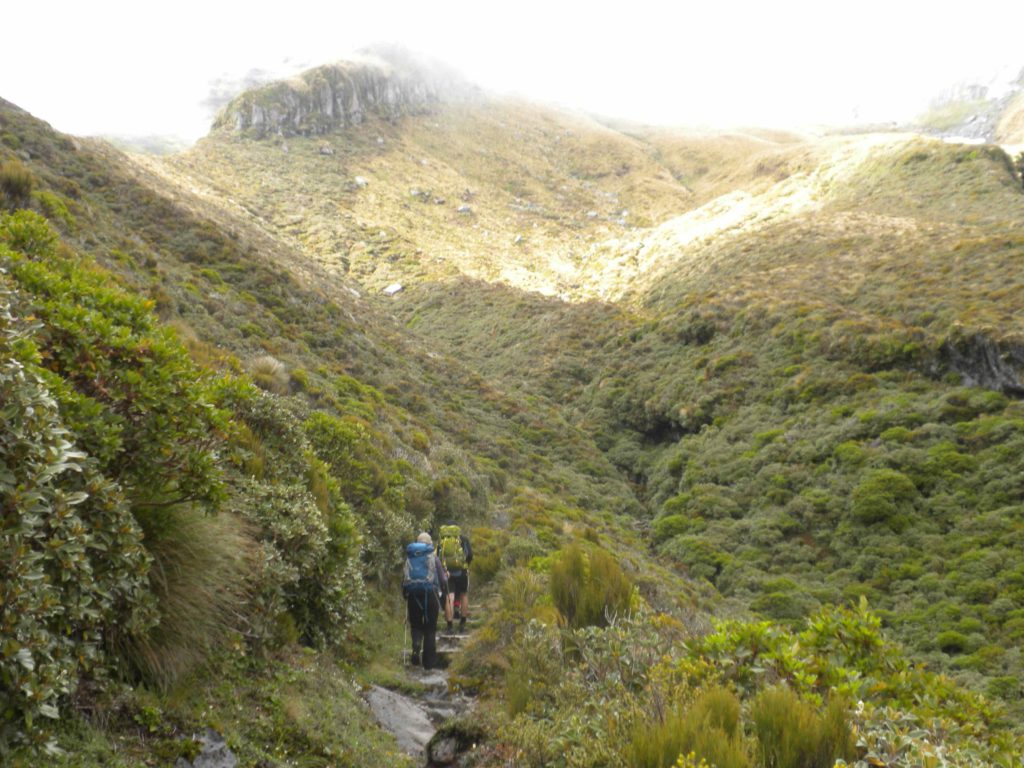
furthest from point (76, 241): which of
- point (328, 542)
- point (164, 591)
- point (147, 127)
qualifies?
point (147, 127)

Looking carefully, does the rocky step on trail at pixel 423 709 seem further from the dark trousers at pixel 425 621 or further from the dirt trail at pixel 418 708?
the dark trousers at pixel 425 621

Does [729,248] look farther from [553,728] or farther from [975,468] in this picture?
[553,728]

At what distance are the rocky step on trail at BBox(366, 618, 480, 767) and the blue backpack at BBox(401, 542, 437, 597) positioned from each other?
969 mm

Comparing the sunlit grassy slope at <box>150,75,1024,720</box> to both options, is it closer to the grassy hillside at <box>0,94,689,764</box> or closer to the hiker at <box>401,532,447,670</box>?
the grassy hillside at <box>0,94,689,764</box>

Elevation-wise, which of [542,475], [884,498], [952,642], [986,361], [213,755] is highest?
[986,361]

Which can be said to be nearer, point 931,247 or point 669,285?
point 931,247

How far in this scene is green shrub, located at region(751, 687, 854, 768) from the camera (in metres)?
3.43

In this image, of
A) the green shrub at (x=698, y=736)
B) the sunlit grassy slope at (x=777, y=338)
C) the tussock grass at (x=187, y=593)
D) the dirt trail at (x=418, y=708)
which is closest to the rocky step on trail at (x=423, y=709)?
the dirt trail at (x=418, y=708)

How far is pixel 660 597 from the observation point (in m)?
10.4

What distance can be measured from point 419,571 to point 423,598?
0.35 meters

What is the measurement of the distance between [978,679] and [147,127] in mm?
190879

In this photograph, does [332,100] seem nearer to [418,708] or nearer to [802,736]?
[418,708]

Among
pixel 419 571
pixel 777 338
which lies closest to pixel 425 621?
pixel 419 571

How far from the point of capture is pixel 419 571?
7.73m
